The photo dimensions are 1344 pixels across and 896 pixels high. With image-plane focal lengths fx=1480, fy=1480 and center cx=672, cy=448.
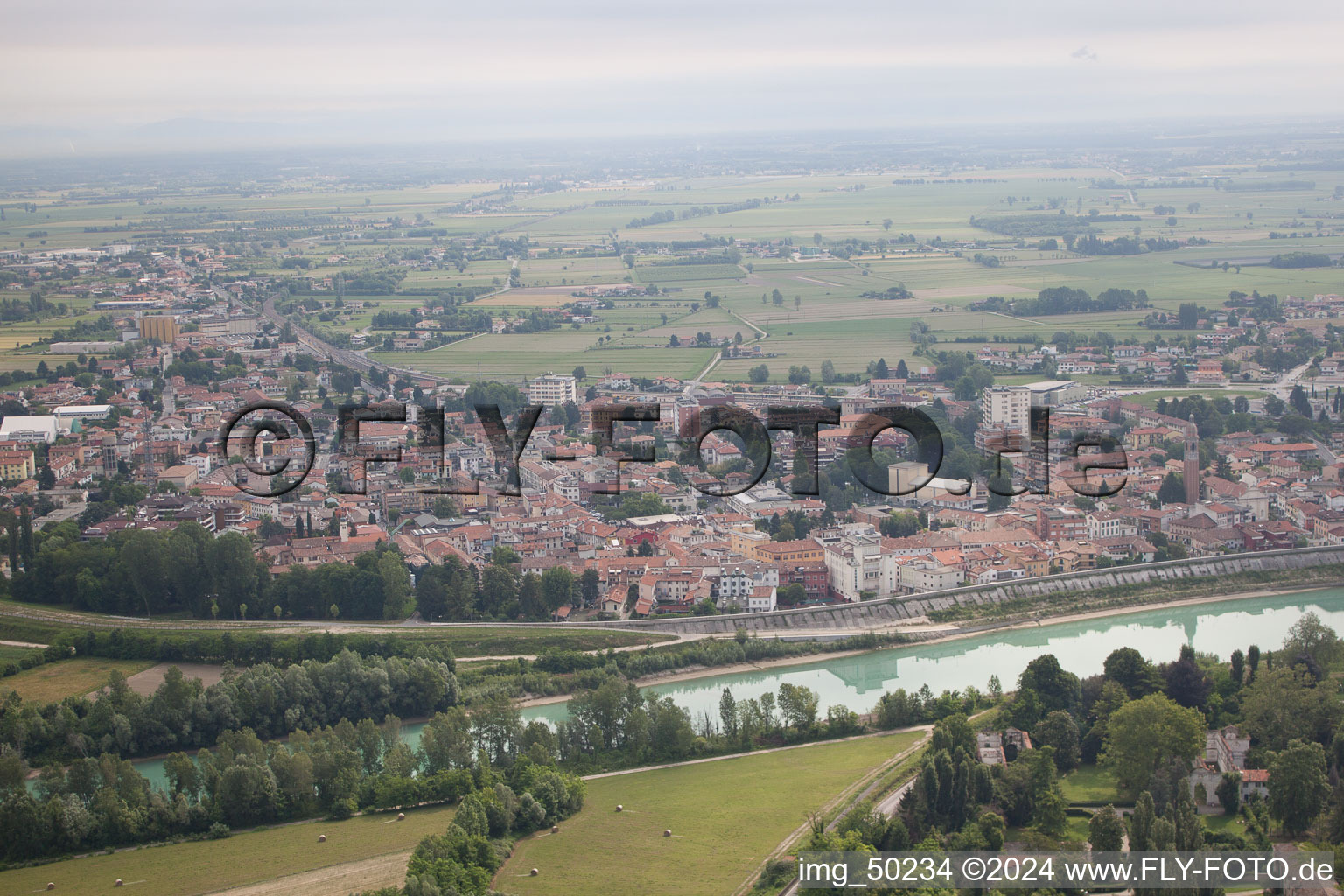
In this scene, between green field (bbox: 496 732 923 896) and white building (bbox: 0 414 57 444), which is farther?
white building (bbox: 0 414 57 444)

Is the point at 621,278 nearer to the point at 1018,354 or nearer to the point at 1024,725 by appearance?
the point at 1018,354

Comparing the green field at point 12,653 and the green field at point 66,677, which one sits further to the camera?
the green field at point 12,653

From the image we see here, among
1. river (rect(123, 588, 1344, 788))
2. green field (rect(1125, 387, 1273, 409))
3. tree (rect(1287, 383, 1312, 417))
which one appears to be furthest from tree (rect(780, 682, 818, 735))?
tree (rect(1287, 383, 1312, 417))

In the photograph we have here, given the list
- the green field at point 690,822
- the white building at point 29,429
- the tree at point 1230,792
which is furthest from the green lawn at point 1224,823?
the white building at point 29,429

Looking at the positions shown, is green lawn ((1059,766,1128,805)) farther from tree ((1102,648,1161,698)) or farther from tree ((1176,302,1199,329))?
tree ((1176,302,1199,329))

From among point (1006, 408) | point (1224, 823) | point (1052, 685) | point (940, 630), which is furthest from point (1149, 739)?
point (1006, 408)

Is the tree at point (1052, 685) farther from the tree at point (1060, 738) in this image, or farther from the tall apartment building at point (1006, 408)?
the tall apartment building at point (1006, 408)

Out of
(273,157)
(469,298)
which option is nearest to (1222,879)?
(469,298)

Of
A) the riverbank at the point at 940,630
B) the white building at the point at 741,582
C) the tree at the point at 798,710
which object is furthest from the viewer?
the white building at the point at 741,582
